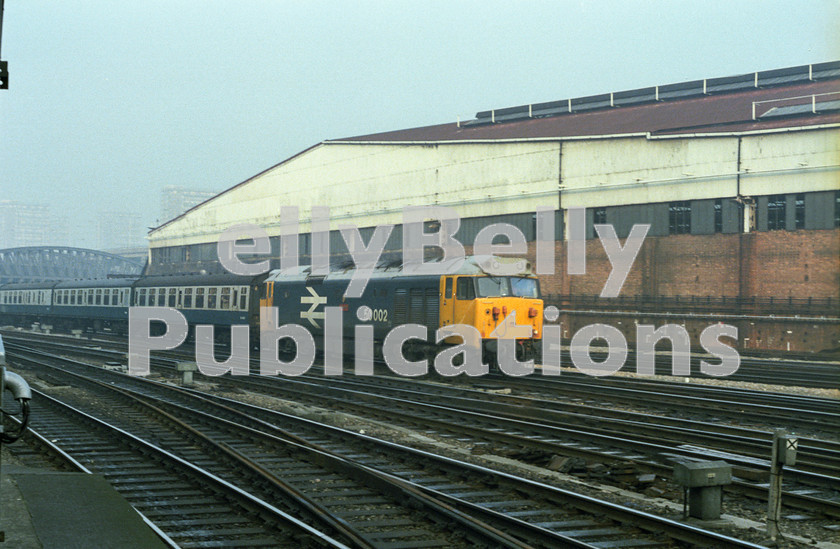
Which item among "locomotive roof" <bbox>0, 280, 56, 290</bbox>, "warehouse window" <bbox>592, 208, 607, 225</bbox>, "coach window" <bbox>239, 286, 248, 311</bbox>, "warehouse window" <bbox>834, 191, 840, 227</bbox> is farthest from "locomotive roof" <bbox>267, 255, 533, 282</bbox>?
"locomotive roof" <bbox>0, 280, 56, 290</bbox>

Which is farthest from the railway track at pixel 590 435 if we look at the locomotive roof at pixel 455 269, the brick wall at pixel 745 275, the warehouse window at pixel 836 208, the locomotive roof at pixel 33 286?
the locomotive roof at pixel 33 286

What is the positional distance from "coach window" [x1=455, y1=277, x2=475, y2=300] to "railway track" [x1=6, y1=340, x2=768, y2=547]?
8.12 m

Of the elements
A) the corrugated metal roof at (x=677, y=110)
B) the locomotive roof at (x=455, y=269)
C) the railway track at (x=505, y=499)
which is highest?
the corrugated metal roof at (x=677, y=110)

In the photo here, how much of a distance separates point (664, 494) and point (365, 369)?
54.1ft

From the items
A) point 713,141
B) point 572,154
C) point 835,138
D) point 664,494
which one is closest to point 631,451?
point 664,494

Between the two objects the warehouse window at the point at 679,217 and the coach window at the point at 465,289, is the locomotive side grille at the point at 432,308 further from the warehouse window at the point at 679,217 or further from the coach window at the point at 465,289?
the warehouse window at the point at 679,217

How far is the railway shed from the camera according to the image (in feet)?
112

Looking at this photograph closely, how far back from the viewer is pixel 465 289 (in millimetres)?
21547

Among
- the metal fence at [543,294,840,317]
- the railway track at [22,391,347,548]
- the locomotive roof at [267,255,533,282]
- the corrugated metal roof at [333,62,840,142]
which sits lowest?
the railway track at [22,391,347,548]

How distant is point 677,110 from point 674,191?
337 inches

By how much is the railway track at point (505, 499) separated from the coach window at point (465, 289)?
26.6 ft

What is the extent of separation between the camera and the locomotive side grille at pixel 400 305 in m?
23.5

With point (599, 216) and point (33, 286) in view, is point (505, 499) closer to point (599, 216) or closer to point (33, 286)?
point (599, 216)

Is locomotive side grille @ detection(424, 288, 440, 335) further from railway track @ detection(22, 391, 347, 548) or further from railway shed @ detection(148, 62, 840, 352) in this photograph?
railway shed @ detection(148, 62, 840, 352)
